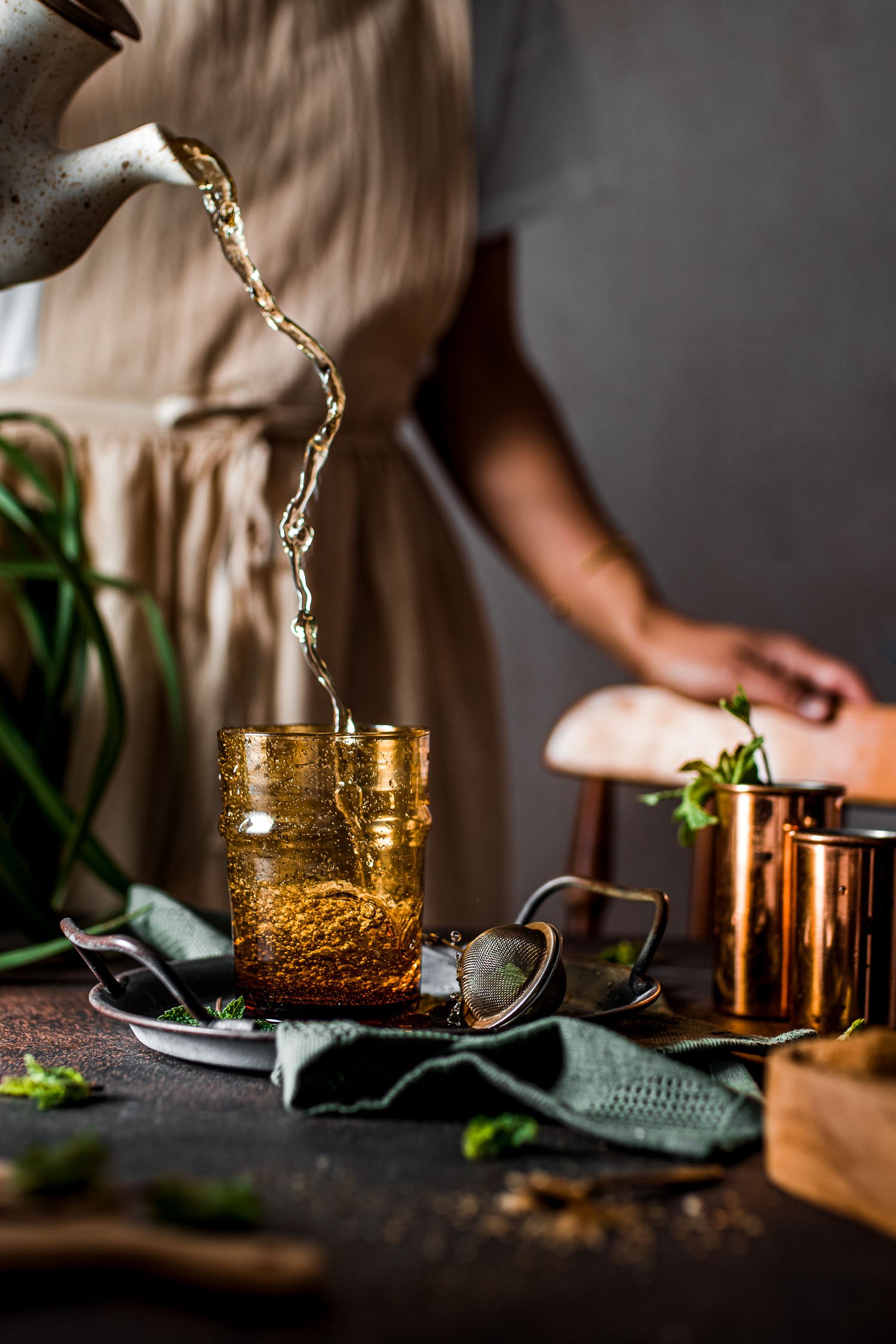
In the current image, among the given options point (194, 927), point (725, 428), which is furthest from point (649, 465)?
point (194, 927)

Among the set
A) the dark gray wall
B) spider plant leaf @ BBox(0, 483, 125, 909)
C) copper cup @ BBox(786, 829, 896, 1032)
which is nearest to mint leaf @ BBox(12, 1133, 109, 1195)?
copper cup @ BBox(786, 829, 896, 1032)

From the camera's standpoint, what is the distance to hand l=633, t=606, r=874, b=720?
41.9 inches

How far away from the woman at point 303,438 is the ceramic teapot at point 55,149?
50cm

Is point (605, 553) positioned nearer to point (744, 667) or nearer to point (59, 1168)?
point (744, 667)

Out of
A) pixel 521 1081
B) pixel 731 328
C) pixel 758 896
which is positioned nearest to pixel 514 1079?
pixel 521 1081

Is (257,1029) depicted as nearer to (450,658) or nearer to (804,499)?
(450,658)

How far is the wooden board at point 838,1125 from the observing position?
0.35m

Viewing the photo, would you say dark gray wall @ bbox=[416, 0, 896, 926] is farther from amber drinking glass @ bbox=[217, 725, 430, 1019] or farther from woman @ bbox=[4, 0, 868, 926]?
amber drinking glass @ bbox=[217, 725, 430, 1019]

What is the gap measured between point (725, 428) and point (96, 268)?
1536mm

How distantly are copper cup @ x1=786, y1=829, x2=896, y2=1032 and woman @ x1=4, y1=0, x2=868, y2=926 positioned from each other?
509mm

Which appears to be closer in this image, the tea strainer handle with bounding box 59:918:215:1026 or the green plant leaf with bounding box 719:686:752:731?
the tea strainer handle with bounding box 59:918:215:1026

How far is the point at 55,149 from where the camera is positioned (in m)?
0.60

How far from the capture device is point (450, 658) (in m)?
1.30

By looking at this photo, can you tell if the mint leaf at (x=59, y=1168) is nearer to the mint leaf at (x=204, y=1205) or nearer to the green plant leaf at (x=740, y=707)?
the mint leaf at (x=204, y=1205)
